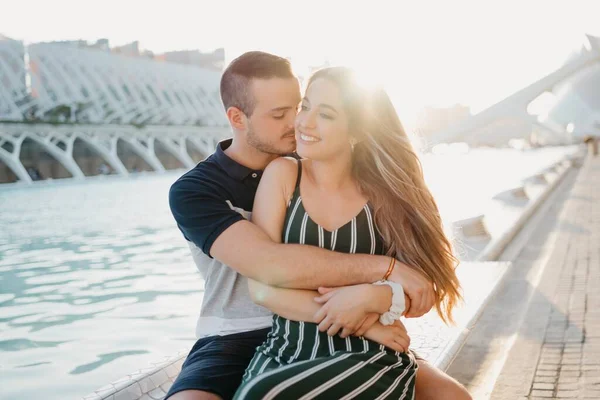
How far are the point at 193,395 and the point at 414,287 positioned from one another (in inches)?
24.5

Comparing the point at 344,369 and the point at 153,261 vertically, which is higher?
the point at 344,369

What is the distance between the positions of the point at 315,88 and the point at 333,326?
24.0 inches

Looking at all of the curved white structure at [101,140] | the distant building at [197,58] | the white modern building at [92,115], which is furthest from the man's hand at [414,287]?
the distant building at [197,58]

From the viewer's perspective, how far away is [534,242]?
661cm

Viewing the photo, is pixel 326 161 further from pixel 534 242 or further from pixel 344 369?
pixel 534 242

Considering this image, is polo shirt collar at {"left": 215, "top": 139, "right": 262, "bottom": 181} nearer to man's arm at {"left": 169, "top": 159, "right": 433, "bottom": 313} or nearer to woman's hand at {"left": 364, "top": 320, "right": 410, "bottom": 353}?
man's arm at {"left": 169, "top": 159, "right": 433, "bottom": 313}

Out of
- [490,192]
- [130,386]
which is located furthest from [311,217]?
[490,192]

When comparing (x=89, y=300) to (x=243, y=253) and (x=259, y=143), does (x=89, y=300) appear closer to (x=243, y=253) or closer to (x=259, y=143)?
(x=259, y=143)

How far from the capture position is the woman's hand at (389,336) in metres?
1.74

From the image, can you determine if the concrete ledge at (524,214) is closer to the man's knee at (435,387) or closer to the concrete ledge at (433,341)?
the concrete ledge at (433,341)

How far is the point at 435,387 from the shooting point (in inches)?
73.4

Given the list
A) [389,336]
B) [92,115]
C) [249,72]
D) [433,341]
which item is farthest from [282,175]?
[92,115]

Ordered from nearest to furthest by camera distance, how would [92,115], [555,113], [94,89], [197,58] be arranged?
[92,115], [94,89], [197,58], [555,113]

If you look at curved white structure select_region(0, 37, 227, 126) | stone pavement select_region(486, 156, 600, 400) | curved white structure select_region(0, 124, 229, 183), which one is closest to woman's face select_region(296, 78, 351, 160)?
stone pavement select_region(486, 156, 600, 400)
